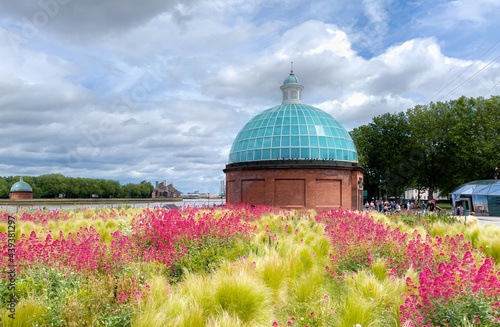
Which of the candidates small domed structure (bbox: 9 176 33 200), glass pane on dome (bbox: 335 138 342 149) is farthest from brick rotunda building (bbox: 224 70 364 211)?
small domed structure (bbox: 9 176 33 200)

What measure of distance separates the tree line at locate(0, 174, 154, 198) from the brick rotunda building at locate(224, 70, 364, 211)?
80957mm

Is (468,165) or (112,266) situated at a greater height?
(468,165)

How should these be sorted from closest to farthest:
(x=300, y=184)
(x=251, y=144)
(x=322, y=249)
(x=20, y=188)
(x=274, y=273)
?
1. (x=274, y=273)
2. (x=322, y=249)
3. (x=300, y=184)
4. (x=251, y=144)
5. (x=20, y=188)

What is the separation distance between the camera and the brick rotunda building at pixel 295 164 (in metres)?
25.7

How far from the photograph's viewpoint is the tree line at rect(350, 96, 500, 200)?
4244 cm

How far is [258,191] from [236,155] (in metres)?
5.05

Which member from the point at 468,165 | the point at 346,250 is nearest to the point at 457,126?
the point at 468,165

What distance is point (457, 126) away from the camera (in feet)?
146

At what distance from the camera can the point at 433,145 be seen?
48969 millimetres

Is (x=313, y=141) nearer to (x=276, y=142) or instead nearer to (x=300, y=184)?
(x=276, y=142)

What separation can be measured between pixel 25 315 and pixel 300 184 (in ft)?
72.7

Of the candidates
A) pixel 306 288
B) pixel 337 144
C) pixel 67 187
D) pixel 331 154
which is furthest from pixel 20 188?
pixel 306 288

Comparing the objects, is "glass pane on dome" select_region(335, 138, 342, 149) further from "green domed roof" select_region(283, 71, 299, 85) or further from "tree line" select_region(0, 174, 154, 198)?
"tree line" select_region(0, 174, 154, 198)

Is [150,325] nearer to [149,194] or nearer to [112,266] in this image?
[112,266]
